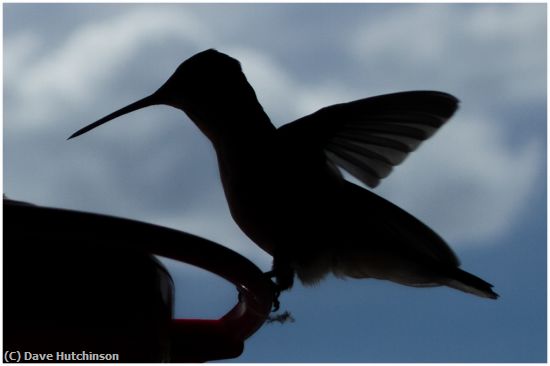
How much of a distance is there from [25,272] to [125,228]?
40 centimetres

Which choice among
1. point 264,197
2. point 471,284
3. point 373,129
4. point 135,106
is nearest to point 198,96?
point 135,106

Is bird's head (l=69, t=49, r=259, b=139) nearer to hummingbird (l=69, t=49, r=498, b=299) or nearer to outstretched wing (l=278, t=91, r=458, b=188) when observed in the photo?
hummingbird (l=69, t=49, r=498, b=299)

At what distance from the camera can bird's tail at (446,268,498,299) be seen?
343 cm

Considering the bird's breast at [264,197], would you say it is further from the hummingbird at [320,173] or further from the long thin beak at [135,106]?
the long thin beak at [135,106]

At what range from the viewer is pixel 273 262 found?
10.3 feet

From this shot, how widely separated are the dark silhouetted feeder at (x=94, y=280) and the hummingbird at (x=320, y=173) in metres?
0.73

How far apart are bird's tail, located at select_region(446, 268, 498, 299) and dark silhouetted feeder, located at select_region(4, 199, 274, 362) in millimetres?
1322

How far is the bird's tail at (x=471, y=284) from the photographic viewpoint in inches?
135

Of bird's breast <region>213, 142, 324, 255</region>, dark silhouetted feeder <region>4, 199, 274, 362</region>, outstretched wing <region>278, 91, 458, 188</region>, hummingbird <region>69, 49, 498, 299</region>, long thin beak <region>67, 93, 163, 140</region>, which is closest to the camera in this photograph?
dark silhouetted feeder <region>4, 199, 274, 362</region>

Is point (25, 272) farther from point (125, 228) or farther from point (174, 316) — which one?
point (174, 316)

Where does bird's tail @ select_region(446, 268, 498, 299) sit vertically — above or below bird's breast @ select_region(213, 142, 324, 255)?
below

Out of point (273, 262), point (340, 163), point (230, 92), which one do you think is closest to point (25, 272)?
point (273, 262)

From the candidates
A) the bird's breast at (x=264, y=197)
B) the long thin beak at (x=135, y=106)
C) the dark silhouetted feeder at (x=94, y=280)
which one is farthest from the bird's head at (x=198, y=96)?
the dark silhouetted feeder at (x=94, y=280)

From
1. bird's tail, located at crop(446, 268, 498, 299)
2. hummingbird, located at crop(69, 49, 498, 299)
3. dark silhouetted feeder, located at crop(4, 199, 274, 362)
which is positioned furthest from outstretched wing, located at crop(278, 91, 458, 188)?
dark silhouetted feeder, located at crop(4, 199, 274, 362)
